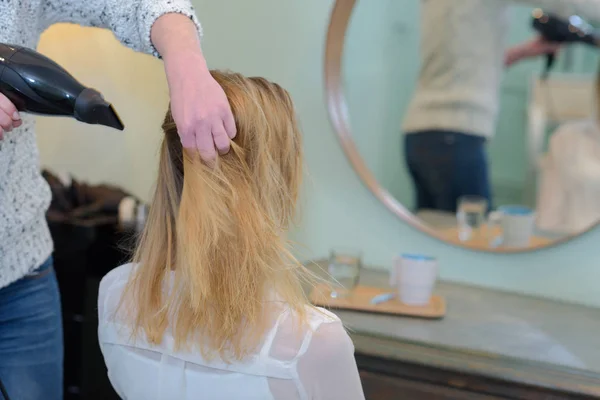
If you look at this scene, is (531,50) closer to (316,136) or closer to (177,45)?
(316,136)

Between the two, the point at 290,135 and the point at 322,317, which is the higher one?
the point at 290,135

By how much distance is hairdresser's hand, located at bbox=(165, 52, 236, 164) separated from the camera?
806 millimetres

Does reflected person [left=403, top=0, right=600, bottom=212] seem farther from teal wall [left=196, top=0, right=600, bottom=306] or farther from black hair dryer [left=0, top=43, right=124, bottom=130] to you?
black hair dryer [left=0, top=43, right=124, bottom=130]

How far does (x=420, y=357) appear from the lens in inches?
53.7

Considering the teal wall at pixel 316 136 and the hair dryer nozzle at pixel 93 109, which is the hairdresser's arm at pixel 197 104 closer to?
the hair dryer nozzle at pixel 93 109

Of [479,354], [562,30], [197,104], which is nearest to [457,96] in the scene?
[562,30]

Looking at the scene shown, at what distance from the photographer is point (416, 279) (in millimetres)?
1568

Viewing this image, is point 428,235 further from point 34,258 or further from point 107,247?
point 34,258

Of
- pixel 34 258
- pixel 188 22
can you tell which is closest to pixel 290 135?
pixel 188 22

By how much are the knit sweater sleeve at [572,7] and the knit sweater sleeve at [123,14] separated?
93 centimetres

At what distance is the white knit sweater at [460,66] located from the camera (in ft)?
5.60

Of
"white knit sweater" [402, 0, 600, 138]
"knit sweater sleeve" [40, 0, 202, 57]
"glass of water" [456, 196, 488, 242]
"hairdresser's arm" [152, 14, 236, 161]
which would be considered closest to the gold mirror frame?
"glass of water" [456, 196, 488, 242]

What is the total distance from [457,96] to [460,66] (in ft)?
0.23

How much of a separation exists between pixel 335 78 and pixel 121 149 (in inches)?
27.8
